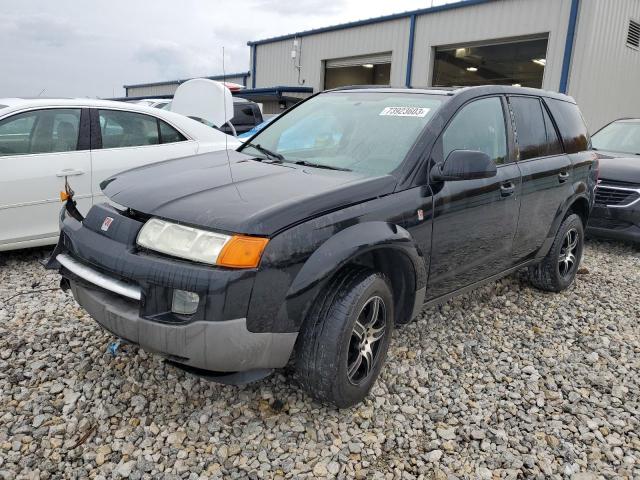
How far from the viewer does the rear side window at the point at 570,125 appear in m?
4.38

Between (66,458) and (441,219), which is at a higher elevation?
(441,219)

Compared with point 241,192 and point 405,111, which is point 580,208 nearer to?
point 405,111

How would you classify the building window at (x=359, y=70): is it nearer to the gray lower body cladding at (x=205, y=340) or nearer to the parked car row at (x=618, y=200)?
the parked car row at (x=618, y=200)

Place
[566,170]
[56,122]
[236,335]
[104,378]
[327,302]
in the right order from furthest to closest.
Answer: [56,122] → [566,170] → [104,378] → [327,302] → [236,335]

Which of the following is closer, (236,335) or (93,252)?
(236,335)

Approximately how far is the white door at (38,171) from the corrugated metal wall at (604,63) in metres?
11.8

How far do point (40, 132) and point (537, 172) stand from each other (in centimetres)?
411

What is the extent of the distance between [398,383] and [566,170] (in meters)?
2.40

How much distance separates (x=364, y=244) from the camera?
2.53 metres

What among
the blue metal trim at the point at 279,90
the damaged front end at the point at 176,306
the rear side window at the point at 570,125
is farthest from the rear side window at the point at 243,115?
the damaged front end at the point at 176,306

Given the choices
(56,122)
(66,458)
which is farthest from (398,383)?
(56,122)

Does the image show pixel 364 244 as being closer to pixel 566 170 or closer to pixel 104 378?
pixel 104 378

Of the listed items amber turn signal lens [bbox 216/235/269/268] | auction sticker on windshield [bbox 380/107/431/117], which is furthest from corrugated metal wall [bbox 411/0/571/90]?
amber turn signal lens [bbox 216/235/269/268]

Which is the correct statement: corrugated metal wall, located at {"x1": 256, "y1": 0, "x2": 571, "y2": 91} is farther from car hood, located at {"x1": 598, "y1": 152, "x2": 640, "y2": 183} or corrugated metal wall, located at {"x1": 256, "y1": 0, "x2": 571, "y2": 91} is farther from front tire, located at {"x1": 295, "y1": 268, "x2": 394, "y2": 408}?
front tire, located at {"x1": 295, "y1": 268, "x2": 394, "y2": 408}
